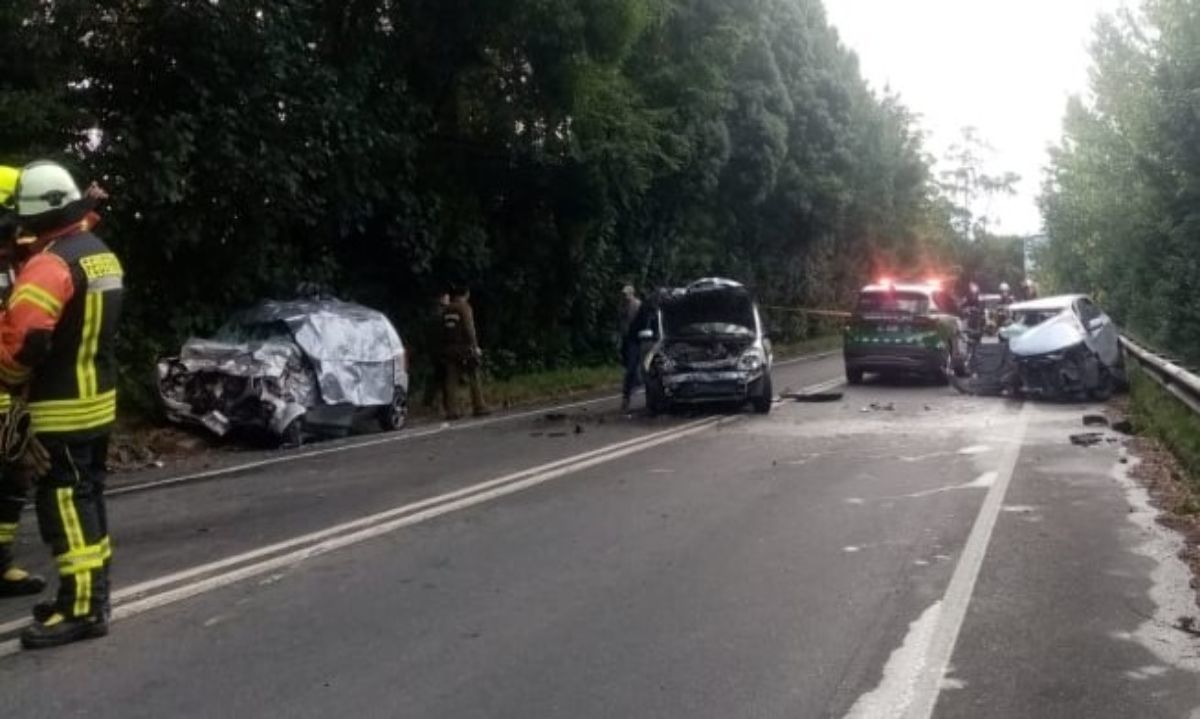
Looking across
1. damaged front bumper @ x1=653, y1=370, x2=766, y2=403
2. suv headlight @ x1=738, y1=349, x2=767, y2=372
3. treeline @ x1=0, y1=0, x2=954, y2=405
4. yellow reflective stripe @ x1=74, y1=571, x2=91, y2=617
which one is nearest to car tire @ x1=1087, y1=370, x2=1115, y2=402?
suv headlight @ x1=738, y1=349, x2=767, y2=372

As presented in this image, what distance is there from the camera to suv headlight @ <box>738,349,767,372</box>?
55.4 feet

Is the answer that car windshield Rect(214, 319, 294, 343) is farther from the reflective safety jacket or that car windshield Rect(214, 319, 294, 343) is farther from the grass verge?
the grass verge

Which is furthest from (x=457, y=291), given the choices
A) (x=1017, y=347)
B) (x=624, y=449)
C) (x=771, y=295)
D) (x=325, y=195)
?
(x=771, y=295)

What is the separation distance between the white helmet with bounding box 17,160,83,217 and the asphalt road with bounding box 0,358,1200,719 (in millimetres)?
2015

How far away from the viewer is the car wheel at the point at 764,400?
674 inches

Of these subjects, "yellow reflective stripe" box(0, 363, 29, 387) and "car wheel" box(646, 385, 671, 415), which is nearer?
"yellow reflective stripe" box(0, 363, 29, 387)

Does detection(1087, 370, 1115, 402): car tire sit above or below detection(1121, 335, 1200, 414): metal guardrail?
below

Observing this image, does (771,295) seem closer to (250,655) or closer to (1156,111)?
(1156,111)

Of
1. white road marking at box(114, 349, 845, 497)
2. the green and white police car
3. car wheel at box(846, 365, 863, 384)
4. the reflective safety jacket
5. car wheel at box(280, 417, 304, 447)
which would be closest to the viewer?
the reflective safety jacket

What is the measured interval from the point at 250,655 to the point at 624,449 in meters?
7.94

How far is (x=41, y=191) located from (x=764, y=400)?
12.6 m

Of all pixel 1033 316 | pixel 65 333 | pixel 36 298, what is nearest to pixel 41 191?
pixel 36 298

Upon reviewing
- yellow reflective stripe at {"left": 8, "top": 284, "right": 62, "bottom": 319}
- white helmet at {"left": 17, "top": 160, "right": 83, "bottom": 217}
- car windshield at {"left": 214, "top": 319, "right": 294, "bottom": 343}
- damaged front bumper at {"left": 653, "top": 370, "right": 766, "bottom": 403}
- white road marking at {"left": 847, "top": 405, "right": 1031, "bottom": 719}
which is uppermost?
white helmet at {"left": 17, "top": 160, "right": 83, "bottom": 217}

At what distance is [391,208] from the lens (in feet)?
66.8
